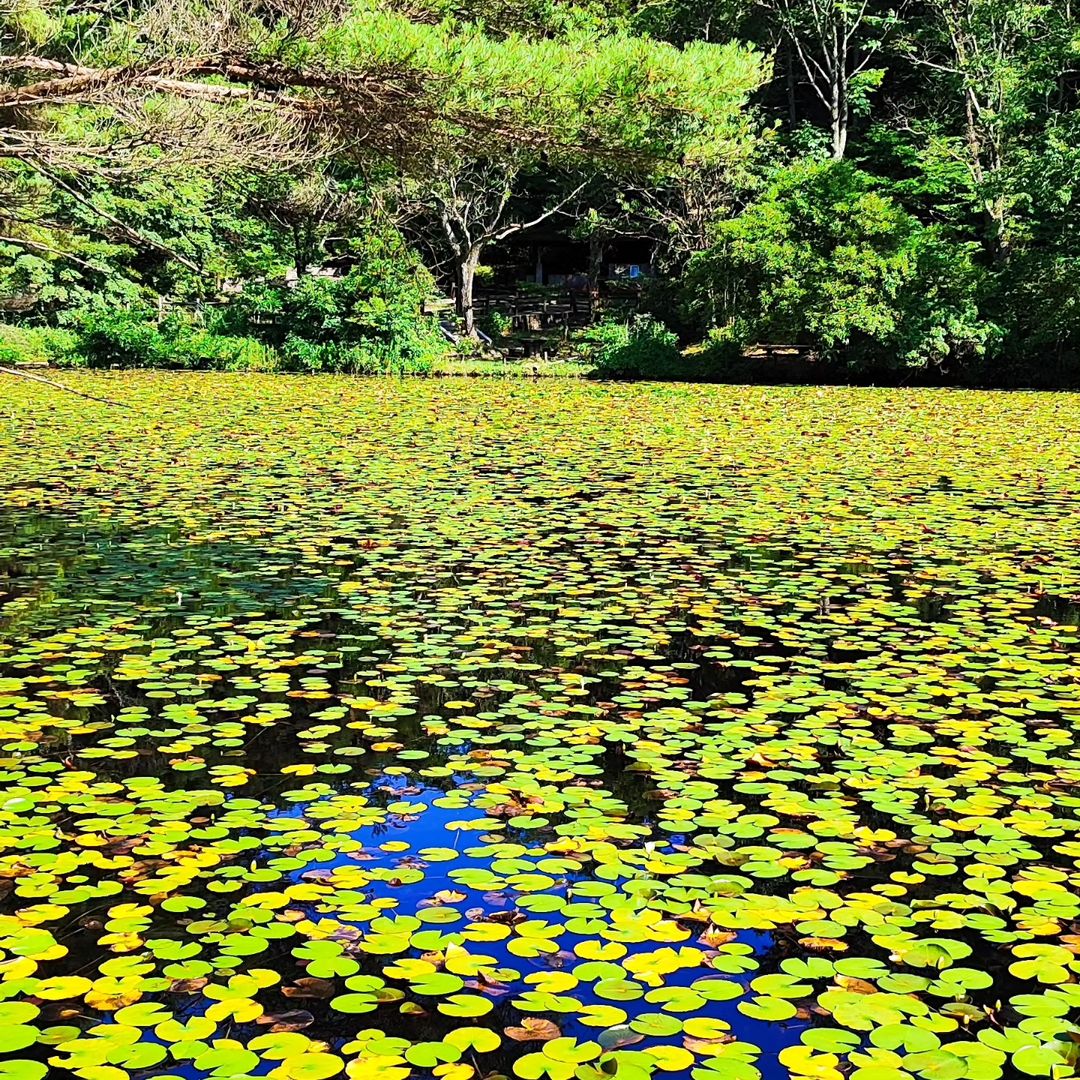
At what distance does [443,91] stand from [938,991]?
25.4 ft

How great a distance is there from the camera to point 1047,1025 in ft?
7.25

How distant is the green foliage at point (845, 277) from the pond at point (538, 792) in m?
11.6

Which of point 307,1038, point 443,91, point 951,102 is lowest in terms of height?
point 307,1038

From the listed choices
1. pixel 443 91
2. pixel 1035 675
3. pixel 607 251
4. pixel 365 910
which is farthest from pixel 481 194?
pixel 365 910

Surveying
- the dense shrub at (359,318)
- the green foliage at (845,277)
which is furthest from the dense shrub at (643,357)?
the dense shrub at (359,318)

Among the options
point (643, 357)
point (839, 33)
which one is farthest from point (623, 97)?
point (839, 33)

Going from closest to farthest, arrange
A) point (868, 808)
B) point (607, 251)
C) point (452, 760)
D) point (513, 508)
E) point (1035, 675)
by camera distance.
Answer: point (868, 808) < point (452, 760) < point (1035, 675) < point (513, 508) < point (607, 251)

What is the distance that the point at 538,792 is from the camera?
3.29 meters

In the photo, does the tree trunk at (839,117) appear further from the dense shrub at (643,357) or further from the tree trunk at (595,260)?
the tree trunk at (595,260)

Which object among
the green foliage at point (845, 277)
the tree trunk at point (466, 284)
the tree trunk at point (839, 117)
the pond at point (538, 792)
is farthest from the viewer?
the tree trunk at point (466, 284)

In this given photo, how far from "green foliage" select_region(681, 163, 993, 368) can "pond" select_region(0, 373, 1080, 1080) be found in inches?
457

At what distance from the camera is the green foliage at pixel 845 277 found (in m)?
18.7

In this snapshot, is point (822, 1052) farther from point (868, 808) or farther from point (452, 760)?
point (452, 760)


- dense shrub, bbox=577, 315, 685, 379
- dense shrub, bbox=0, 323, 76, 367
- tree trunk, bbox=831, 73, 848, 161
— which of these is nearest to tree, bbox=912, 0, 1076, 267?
tree trunk, bbox=831, 73, 848, 161
